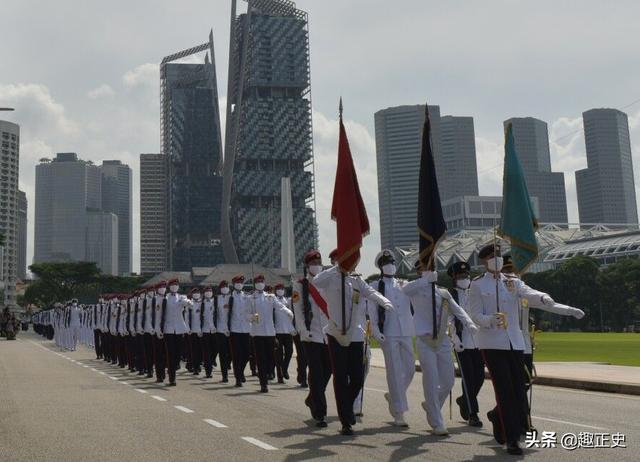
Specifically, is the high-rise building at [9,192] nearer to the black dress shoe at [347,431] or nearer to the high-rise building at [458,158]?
the high-rise building at [458,158]

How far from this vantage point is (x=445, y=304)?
32.2 feet

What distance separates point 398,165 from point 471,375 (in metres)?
154

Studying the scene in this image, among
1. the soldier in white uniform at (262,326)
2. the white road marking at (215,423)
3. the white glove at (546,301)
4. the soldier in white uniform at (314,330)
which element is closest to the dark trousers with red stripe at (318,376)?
the soldier in white uniform at (314,330)

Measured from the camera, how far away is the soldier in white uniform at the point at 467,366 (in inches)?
404

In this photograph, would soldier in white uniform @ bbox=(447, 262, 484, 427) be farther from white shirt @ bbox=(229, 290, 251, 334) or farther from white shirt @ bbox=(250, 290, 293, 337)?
white shirt @ bbox=(229, 290, 251, 334)

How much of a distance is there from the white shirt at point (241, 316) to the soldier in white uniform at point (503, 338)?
340 inches

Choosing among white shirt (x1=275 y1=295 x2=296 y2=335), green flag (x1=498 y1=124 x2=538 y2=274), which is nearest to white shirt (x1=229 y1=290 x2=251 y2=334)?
white shirt (x1=275 y1=295 x2=296 y2=335)

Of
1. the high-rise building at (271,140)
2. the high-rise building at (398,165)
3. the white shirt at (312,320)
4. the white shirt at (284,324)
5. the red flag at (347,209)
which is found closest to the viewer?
the red flag at (347,209)

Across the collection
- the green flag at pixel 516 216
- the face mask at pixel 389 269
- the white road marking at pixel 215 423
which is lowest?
the white road marking at pixel 215 423

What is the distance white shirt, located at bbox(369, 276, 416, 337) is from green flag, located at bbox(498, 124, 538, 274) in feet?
4.82

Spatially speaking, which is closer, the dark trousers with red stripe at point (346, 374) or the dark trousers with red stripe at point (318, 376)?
the dark trousers with red stripe at point (346, 374)

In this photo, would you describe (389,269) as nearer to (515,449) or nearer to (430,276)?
(430,276)

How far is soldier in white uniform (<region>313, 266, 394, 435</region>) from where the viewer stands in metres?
9.46

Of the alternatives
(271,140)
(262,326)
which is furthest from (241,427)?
(271,140)
